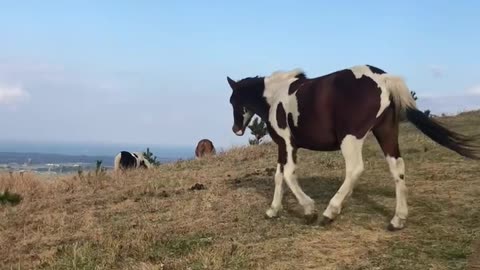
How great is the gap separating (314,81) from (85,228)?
14.0 ft

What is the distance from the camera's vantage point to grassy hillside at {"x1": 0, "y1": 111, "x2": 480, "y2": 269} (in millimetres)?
6441

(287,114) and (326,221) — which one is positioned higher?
(287,114)

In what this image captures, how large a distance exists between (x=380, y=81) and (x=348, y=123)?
68cm

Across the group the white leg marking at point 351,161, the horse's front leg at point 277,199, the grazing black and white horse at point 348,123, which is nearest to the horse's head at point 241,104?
the grazing black and white horse at point 348,123

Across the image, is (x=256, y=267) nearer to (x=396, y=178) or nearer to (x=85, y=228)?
(x=396, y=178)

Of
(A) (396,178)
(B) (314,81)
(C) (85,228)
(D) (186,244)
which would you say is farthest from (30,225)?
(A) (396,178)

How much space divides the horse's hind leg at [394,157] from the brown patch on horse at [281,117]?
1.33m

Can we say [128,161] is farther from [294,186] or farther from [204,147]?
[294,186]

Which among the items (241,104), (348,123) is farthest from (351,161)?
(241,104)

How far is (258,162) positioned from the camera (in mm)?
15672

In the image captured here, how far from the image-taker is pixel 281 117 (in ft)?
26.8

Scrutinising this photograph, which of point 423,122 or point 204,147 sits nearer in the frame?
point 423,122

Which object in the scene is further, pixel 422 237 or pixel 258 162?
pixel 258 162

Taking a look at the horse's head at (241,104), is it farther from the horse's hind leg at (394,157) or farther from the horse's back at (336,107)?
the horse's hind leg at (394,157)
